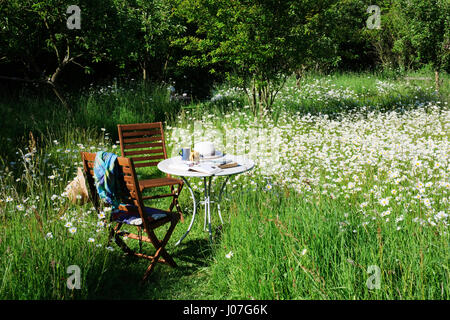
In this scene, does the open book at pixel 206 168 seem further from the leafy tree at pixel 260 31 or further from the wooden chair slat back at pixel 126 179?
the leafy tree at pixel 260 31

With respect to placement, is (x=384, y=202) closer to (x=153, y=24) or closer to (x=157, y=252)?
(x=157, y=252)

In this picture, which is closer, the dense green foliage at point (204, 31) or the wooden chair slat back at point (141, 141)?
the wooden chair slat back at point (141, 141)

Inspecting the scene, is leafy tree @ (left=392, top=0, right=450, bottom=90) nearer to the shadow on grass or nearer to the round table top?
the round table top

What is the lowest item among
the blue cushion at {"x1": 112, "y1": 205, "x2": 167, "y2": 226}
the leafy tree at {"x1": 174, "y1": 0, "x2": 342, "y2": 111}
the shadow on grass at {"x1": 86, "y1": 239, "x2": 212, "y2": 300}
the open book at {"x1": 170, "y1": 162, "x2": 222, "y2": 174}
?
the shadow on grass at {"x1": 86, "y1": 239, "x2": 212, "y2": 300}

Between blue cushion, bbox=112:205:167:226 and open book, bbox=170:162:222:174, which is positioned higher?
open book, bbox=170:162:222:174

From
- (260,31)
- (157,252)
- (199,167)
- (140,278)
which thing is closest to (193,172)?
(199,167)

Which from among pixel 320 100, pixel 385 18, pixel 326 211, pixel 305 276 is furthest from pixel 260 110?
pixel 385 18

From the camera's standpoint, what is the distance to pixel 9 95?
452 inches

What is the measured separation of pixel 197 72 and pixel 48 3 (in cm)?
860

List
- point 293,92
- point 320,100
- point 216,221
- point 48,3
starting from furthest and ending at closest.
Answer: point 293,92 → point 320,100 → point 48,3 → point 216,221

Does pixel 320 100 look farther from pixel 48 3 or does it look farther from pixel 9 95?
pixel 9 95

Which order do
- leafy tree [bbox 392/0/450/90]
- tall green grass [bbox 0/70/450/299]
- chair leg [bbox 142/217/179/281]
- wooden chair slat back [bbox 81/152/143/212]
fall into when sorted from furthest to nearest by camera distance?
leafy tree [bbox 392/0/450/90]
chair leg [bbox 142/217/179/281]
wooden chair slat back [bbox 81/152/143/212]
tall green grass [bbox 0/70/450/299]

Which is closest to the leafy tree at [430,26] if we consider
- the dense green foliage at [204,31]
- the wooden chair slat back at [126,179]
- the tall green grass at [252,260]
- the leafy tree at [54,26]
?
the dense green foliage at [204,31]

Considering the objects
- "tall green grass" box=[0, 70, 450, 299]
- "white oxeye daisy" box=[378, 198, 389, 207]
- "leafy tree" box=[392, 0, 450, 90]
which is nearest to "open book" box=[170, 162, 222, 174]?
"tall green grass" box=[0, 70, 450, 299]
